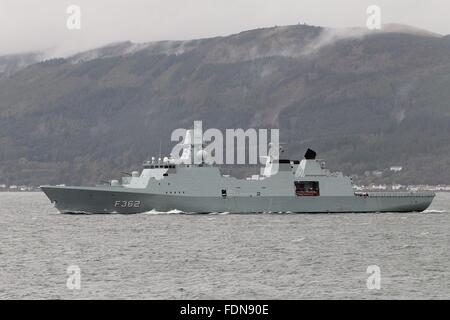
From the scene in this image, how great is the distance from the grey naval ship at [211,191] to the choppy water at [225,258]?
8.32ft

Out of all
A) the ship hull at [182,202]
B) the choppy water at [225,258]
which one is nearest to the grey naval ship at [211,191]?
the ship hull at [182,202]

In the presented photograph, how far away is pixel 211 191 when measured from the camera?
71125 mm

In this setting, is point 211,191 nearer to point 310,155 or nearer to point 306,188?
point 306,188

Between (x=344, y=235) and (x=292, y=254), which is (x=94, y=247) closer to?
(x=292, y=254)

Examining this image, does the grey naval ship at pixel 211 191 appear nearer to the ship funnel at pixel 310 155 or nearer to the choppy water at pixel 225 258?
the ship funnel at pixel 310 155

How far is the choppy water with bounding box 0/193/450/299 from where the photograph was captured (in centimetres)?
3391

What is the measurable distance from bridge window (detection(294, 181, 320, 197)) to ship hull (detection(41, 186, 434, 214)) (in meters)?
0.41

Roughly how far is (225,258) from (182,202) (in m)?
28.0

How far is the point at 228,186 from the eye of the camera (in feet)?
234

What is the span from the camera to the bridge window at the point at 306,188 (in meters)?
73.2

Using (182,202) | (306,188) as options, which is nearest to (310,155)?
(306,188)

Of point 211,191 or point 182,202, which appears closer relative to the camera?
point 182,202

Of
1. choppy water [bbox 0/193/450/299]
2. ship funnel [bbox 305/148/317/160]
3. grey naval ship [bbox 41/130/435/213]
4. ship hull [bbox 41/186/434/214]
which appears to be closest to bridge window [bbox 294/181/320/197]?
grey naval ship [bbox 41/130/435/213]

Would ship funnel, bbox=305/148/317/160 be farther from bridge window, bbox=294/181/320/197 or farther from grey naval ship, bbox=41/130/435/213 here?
bridge window, bbox=294/181/320/197
